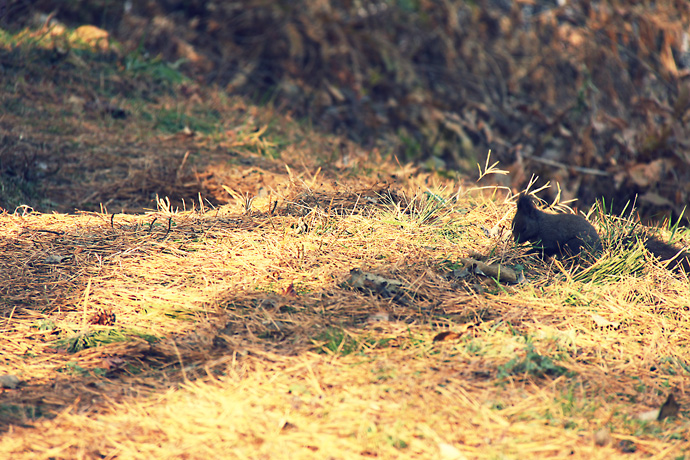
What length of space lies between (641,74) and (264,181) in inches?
205

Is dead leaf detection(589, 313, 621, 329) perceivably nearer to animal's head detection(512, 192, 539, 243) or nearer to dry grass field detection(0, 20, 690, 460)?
dry grass field detection(0, 20, 690, 460)

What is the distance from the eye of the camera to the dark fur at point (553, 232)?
2785 millimetres

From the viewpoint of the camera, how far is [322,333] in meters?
2.14

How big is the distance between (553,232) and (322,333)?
1.43 m

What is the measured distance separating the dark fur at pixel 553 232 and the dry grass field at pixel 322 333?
3.7 inches

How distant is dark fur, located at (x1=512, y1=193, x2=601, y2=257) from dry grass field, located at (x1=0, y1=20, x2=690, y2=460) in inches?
3.7

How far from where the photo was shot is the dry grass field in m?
1.66

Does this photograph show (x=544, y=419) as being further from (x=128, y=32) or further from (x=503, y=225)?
(x=128, y=32)

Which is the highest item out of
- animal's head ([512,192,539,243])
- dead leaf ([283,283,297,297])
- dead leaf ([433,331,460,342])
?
animal's head ([512,192,539,243])

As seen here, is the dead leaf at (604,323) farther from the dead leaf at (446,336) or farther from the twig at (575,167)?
the twig at (575,167)

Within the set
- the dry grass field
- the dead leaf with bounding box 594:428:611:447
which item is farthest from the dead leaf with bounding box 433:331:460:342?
the dead leaf with bounding box 594:428:611:447

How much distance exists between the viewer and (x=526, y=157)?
5.66 metres

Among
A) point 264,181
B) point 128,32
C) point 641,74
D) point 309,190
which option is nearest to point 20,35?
point 128,32

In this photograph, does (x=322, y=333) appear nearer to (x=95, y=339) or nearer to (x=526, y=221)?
(x=95, y=339)
